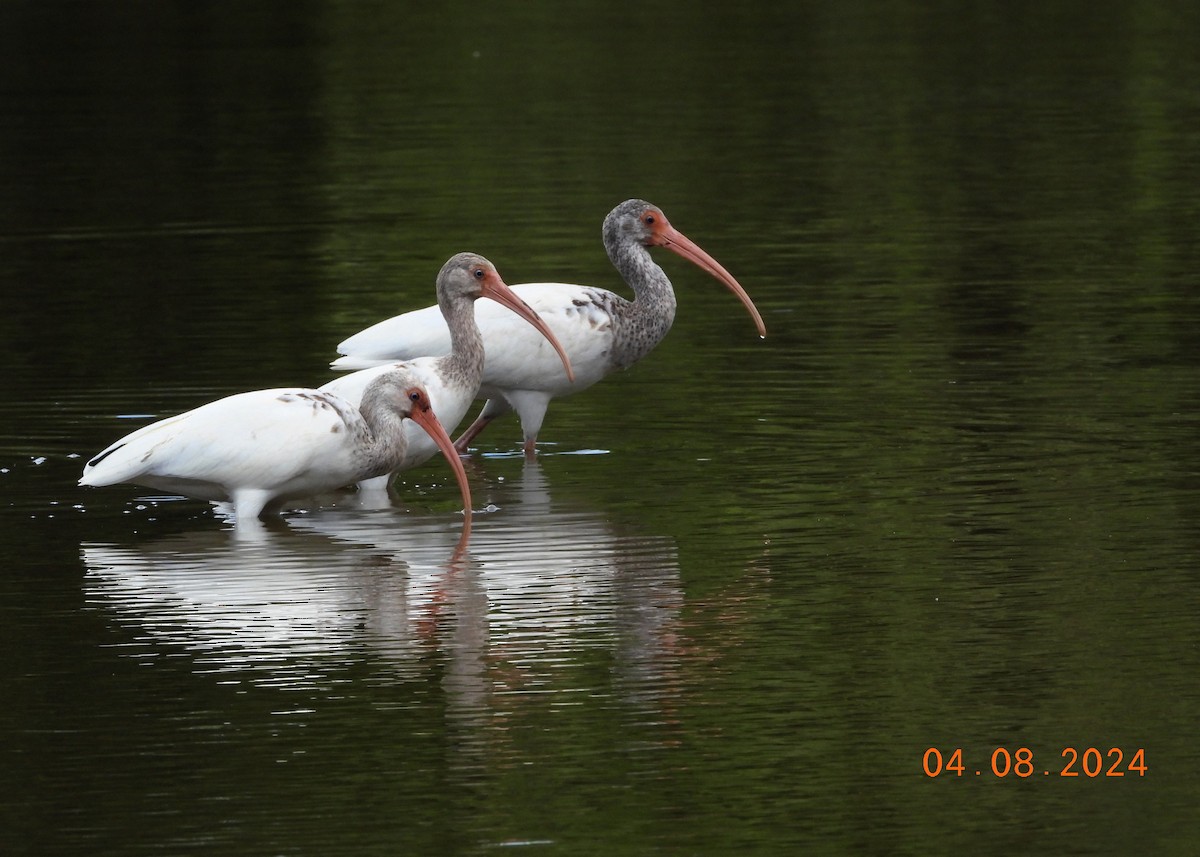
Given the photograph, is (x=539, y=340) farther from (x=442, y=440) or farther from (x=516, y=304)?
(x=442, y=440)

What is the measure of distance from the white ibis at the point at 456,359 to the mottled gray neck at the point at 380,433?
11cm

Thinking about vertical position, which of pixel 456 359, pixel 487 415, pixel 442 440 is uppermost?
pixel 456 359

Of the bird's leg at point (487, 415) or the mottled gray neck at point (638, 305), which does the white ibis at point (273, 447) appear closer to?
the bird's leg at point (487, 415)

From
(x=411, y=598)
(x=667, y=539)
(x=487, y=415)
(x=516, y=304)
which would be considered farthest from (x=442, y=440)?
(x=487, y=415)

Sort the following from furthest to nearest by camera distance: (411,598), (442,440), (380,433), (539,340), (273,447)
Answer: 1. (539,340)
2. (442,440)
3. (380,433)
4. (273,447)
5. (411,598)

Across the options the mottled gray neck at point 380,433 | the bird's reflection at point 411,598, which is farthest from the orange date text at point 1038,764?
the mottled gray neck at point 380,433

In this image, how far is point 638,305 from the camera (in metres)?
13.6

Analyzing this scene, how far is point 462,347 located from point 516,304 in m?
0.53

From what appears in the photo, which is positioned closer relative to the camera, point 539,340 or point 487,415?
point 539,340

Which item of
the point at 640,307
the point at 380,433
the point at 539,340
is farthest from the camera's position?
the point at 640,307

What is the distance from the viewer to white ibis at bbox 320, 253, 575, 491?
11.7 metres

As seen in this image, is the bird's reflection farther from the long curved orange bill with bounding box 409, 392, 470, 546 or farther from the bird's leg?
the bird's leg

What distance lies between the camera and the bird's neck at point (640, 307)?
43.8 feet

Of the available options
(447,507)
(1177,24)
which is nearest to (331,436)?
(447,507)
